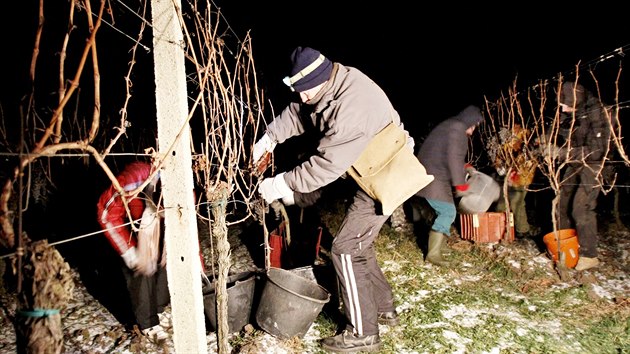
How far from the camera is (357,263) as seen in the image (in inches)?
119

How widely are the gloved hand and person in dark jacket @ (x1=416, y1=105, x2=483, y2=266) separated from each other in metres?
0.03

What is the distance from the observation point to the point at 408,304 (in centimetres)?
398

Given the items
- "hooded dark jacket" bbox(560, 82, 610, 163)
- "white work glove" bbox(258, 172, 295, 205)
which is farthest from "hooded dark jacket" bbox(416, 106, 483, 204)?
"white work glove" bbox(258, 172, 295, 205)

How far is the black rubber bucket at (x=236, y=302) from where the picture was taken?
9.65 ft

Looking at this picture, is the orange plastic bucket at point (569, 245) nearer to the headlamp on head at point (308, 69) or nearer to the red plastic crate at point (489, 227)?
the red plastic crate at point (489, 227)

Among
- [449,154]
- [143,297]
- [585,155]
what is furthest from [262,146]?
[585,155]

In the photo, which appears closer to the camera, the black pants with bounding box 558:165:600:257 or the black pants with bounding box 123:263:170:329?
the black pants with bounding box 123:263:170:329

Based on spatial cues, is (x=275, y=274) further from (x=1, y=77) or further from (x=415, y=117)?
(x=415, y=117)

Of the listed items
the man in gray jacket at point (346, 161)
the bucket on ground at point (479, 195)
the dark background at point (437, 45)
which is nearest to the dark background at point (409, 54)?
the dark background at point (437, 45)

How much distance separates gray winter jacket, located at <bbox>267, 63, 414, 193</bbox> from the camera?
2.66m

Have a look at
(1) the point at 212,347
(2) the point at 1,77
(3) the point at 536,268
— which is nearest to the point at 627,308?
(3) the point at 536,268

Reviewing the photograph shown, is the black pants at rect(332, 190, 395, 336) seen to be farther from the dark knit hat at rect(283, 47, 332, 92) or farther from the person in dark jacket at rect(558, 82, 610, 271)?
the person in dark jacket at rect(558, 82, 610, 271)

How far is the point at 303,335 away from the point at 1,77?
7332 millimetres

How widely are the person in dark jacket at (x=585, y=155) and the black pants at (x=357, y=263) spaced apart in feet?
10.8
